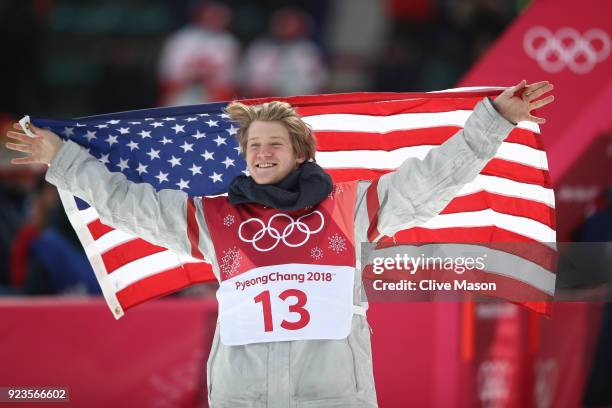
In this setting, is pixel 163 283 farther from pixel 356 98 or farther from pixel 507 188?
pixel 507 188

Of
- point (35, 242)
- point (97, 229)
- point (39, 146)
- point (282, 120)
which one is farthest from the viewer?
point (35, 242)

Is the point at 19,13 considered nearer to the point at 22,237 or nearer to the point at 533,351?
the point at 22,237

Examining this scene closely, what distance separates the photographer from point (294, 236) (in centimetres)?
406

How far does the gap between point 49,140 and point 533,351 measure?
11.7 ft

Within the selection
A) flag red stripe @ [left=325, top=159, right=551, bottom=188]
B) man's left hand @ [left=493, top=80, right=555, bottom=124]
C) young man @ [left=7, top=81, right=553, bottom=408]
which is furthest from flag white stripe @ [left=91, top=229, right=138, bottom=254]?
man's left hand @ [left=493, top=80, right=555, bottom=124]

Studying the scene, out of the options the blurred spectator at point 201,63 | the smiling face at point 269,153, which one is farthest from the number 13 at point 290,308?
the blurred spectator at point 201,63

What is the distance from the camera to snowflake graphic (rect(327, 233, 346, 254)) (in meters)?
4.06

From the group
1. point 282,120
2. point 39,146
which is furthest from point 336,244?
point 39,146

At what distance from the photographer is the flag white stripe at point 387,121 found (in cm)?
496

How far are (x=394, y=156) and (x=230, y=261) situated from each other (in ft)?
4.08

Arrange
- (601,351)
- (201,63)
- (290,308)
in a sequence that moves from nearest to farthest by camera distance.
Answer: (290,308) < (601,351) < (201,63)

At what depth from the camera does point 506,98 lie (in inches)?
162

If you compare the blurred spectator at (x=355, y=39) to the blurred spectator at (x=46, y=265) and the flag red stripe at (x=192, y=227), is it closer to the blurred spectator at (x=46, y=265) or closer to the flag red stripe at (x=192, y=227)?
the blurred spectator at (x=46, y=265)

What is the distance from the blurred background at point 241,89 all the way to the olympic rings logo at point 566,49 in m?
0.03
